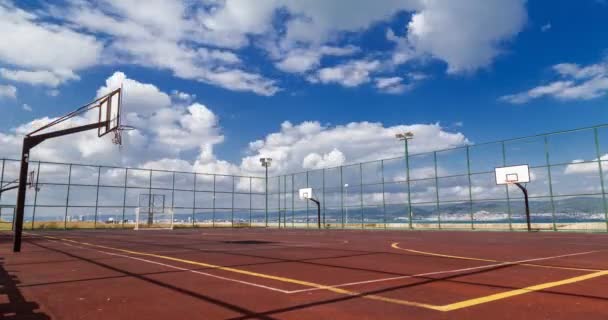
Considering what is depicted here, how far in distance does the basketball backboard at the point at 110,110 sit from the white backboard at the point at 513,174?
29714mm

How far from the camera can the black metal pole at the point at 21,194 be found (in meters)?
15.3

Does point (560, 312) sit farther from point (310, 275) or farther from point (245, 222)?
point (245, 222)

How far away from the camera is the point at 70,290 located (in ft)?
25.1

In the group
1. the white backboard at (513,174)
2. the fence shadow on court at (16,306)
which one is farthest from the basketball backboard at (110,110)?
the white backboard at (513,174)

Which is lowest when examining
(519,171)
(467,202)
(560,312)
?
(560,312)

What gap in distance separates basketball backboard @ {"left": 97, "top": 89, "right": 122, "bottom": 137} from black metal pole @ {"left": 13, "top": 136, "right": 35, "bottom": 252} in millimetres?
2845

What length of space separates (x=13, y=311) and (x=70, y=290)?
164cm

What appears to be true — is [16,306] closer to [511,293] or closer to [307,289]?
[307,289]

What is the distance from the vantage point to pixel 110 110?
1803 centimetres

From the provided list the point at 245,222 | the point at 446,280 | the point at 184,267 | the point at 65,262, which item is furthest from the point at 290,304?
the point at 245,222

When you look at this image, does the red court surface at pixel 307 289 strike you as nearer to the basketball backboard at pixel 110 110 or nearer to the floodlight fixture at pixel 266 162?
the basketball backboard at pixel 110 110

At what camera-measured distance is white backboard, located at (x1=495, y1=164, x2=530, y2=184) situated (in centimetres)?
3338

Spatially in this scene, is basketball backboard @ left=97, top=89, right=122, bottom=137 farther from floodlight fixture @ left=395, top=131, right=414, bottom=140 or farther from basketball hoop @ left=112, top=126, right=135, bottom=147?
floodlight fixture @ left=395, top=131, right=414, bottom=140

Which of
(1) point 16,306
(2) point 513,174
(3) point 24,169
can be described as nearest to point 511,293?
(1) point 16,306
